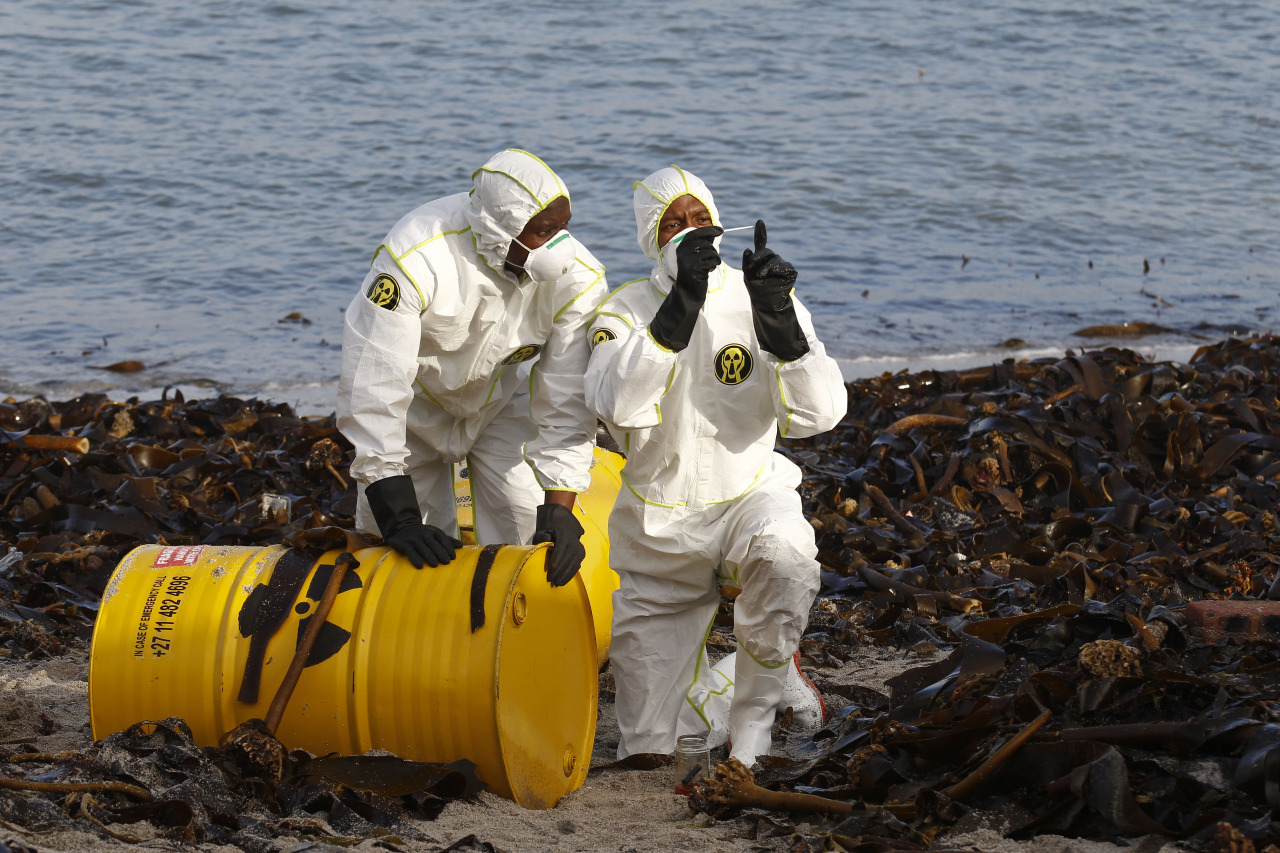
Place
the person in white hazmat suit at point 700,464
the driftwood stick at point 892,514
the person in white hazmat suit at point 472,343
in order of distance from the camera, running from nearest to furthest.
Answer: the person in white hazmat suit at point 700,464 → the person in white hazmat suit at point 472,343 → the driftwood stick at point 892,514

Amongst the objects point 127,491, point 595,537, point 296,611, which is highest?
point 296,611

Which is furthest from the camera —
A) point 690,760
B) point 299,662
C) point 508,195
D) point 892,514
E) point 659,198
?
point 892,514

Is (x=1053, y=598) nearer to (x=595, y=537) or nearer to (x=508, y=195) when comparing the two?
(x=595, y=537)

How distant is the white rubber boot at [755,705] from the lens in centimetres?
349

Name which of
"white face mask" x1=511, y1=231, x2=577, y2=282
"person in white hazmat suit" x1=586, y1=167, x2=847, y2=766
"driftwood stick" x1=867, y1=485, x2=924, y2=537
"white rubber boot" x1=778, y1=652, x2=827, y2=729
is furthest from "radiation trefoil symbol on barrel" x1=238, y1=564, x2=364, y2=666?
"driftwood stick" x1=867, y1=485, x2=924, y2=537

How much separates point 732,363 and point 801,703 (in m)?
1.08

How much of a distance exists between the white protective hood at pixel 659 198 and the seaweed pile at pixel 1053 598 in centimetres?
139

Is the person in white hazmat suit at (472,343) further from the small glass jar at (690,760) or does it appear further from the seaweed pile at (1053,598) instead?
the seaweed pile at (1053,598)

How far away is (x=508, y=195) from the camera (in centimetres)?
362

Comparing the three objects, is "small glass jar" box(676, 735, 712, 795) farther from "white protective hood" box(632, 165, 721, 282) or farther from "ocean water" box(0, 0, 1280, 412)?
"ocean water" box(0, 0, 1280, 412)

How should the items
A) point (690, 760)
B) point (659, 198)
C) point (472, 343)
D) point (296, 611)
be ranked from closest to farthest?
point (296, 611)
point (690, 760)
point (659, 198)
point (472, 343)

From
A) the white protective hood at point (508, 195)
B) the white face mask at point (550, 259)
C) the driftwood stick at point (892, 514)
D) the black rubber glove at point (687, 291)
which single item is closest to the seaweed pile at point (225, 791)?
the black rubber glove at point (687, 291)

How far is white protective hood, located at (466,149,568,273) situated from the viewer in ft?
11.9

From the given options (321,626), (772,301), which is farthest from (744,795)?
(772,301)
